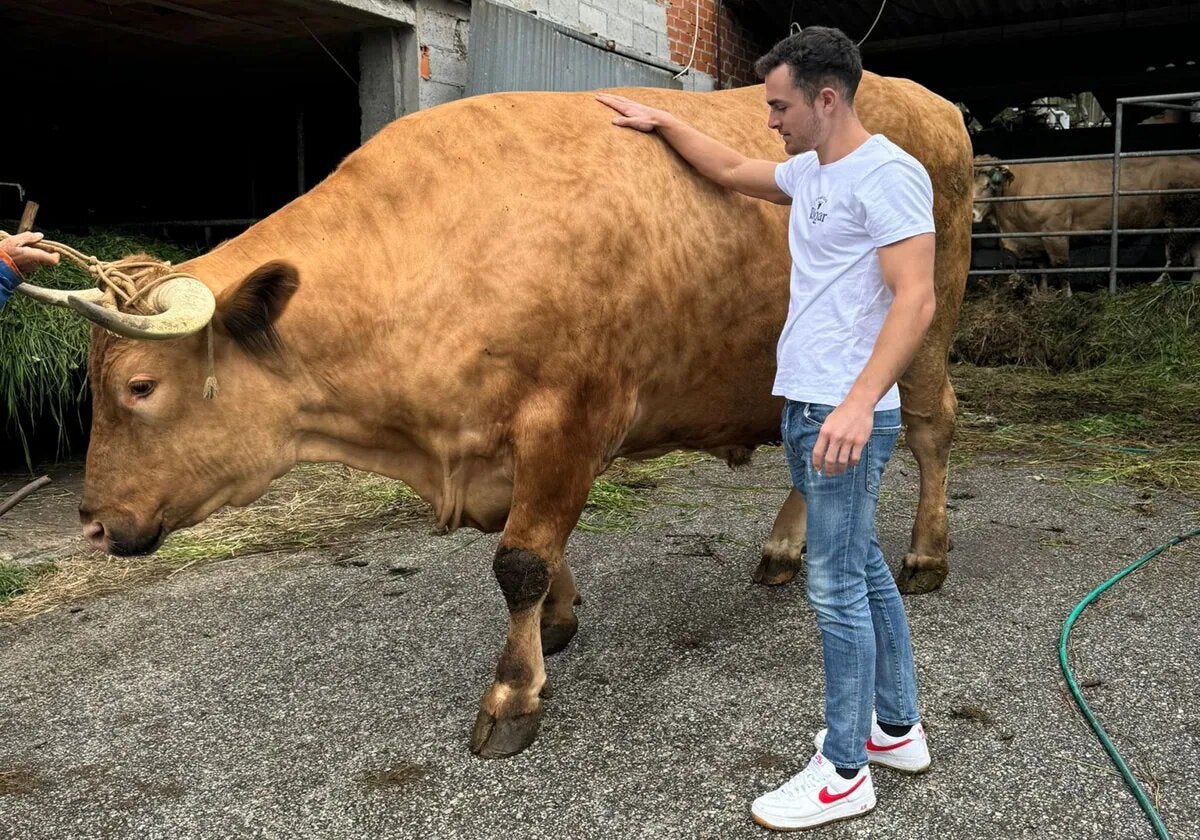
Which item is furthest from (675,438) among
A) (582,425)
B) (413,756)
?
(413,756)

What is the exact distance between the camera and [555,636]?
3.68 meters

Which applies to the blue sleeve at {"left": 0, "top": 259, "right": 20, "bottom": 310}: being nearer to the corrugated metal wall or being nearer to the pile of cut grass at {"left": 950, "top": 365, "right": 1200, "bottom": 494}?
the corrugated metal wall

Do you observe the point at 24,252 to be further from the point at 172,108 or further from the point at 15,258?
the point at 172,108

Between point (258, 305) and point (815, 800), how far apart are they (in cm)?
200

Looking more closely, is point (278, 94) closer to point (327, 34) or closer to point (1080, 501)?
point (327, 34)

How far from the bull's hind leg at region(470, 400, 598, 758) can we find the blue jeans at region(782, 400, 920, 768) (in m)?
0.74

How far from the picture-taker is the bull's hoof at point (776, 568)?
4301 mm

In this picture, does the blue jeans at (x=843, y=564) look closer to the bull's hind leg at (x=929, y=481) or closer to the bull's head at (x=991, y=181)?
the bull's hind leg at (x=929, y=481)

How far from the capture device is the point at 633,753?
9.66 ft

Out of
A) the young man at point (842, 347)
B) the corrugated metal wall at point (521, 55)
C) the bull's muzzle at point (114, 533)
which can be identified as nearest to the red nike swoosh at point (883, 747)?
the young man at point (842, 347)

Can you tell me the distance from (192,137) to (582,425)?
437 inches

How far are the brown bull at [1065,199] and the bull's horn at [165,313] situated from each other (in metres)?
10.5

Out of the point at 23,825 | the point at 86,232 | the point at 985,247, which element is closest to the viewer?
the point at 23,825

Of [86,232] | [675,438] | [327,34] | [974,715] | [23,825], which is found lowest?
[23,825]
